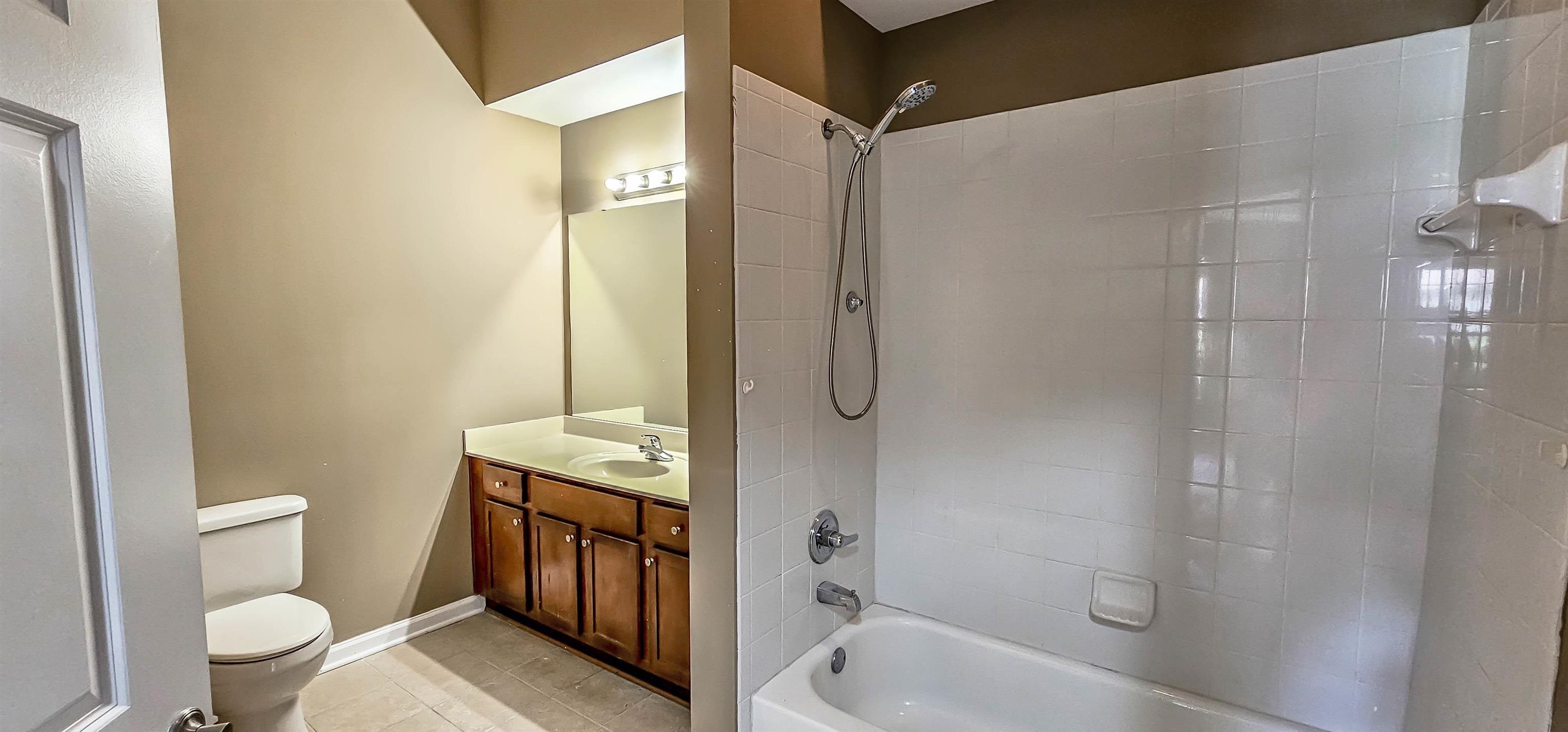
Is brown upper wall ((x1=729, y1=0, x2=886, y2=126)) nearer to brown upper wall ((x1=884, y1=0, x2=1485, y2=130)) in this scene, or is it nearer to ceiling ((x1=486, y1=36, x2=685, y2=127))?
brown upper wall ((x1=884, y1=0, x2=1485, y2=130))

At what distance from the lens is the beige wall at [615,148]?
2908 millimetres

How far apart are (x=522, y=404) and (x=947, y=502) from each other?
2.20m

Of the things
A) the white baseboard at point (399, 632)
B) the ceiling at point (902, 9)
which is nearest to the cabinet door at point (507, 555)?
the white baseboard at point (399, 632)

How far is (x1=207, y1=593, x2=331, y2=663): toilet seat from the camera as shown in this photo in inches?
72.9

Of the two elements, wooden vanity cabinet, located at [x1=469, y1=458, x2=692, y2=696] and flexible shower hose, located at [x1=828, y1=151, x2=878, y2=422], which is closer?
flexible shower hose, located at [x1=828, y1=151, x2=878, y2=422]

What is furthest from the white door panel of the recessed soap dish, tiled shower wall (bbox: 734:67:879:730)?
the recessed soap dish

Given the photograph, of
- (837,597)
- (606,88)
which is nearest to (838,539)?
(837,597)

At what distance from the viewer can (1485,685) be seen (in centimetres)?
112

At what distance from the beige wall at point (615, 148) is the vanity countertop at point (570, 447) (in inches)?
44.3

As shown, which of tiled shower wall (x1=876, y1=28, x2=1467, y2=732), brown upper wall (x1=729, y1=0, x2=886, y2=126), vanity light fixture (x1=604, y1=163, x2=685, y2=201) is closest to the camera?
tiled shower wall (x1=876, y1=28, x2=1467, y2=732)

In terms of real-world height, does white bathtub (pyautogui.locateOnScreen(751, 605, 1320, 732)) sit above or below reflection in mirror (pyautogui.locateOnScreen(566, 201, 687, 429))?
below

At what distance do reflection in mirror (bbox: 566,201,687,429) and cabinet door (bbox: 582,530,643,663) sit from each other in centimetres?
63

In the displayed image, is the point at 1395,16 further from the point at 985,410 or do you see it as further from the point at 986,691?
the point at 986,691

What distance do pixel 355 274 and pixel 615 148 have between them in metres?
1.27
